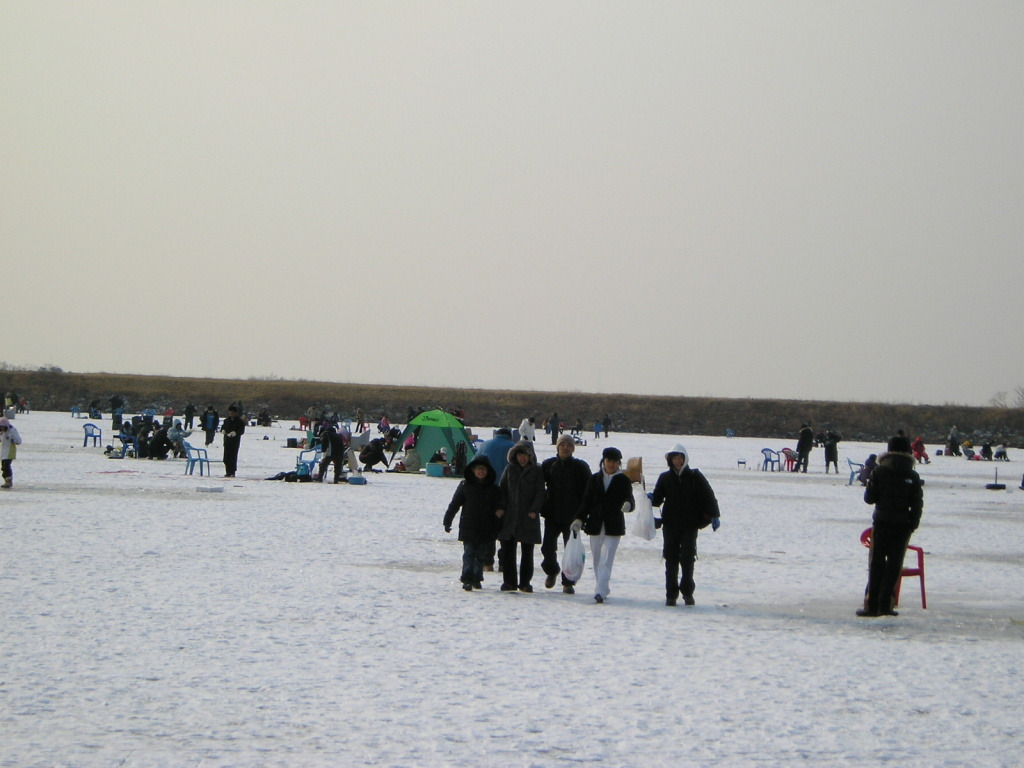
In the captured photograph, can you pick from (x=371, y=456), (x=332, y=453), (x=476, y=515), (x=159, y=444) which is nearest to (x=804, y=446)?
(x=371, y=456)

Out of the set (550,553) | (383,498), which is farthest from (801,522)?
(550,553)

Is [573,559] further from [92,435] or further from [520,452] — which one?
[92,435]

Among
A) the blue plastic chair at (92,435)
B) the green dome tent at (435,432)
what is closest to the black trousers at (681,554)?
the green dome tent at (435,432)

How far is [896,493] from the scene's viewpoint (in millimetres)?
11320

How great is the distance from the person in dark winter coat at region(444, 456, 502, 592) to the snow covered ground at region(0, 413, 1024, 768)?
25 centimetres

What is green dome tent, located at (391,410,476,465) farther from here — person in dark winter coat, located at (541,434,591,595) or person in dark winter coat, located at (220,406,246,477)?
person in dark winter coat, located at (541,434,591,595)

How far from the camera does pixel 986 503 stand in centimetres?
2791

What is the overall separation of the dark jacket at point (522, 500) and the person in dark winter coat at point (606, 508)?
0.45 m

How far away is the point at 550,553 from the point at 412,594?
5.64 ft

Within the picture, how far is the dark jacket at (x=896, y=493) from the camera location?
445 inches

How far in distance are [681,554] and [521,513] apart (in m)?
1.55

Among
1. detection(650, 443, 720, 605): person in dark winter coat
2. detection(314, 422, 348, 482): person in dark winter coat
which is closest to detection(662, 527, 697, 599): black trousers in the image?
detection(650, 443, 720, 605): person in dark winter coat

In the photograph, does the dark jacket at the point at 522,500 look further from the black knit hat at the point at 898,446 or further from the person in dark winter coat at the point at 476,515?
the black knit hat at the point at 898,446

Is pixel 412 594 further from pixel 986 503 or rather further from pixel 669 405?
pixel 669 405
